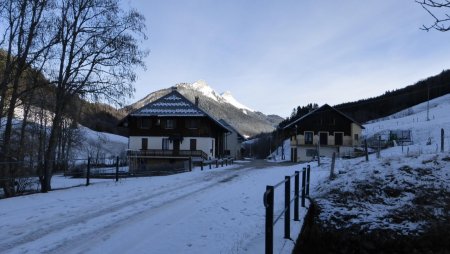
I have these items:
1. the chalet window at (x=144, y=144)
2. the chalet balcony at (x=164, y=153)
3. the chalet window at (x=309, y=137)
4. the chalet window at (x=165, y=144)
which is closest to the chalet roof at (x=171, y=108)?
the chalet window at (x=165, y=144)

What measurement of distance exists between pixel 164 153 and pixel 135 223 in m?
47.0

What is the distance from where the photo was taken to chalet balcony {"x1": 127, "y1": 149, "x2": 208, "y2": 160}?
179 feet

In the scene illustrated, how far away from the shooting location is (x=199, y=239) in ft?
26.7

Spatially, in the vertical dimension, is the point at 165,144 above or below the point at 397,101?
below

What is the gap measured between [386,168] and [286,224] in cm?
1113

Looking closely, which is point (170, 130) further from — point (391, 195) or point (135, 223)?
point (135, 223)

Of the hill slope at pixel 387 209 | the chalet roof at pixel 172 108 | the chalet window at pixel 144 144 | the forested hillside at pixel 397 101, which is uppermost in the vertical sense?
the forested hillside at pixel 397 101

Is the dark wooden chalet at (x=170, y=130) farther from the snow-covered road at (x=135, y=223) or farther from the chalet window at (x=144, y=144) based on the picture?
the snow-covered road at (x=135, y=223)

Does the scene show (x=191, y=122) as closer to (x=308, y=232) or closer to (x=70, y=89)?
(x=70, y=89)

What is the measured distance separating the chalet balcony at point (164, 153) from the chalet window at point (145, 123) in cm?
360

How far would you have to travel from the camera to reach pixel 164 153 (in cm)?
5616

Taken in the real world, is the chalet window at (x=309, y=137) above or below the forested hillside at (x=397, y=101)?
below

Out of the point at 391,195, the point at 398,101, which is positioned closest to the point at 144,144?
the point at 391,195

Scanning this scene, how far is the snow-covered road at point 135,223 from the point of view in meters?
7.52
